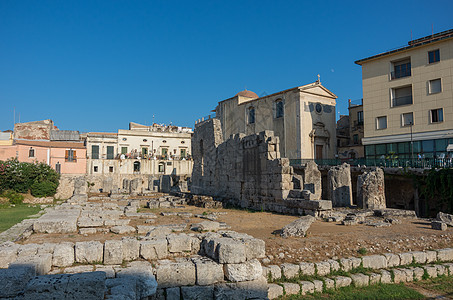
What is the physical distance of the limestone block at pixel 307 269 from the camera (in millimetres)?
6355

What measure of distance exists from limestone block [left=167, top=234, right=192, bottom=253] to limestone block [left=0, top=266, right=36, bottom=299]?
8.44ft

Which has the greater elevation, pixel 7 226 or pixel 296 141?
pixel 296 141

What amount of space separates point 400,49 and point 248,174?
18.7 m

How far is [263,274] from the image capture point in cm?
608

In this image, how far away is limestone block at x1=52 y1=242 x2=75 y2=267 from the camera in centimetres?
550

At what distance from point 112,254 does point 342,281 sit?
439 cm

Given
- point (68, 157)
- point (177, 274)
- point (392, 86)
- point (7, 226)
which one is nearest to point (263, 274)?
point (177, 274)

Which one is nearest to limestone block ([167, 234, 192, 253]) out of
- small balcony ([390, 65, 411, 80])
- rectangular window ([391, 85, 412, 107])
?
rectangular window ([391, 85, 412, 107])

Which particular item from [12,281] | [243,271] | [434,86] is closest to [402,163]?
[434,86]

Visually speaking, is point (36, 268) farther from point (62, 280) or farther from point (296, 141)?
point (296, 141)

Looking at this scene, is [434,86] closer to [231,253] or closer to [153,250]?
[231,253]

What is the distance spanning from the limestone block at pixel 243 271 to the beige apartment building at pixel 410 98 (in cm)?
2329

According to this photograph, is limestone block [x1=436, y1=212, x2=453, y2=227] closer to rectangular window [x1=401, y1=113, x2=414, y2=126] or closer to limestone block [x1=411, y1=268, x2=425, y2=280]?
limestone block [x1=411, y1=268, x2=425, y2=280]

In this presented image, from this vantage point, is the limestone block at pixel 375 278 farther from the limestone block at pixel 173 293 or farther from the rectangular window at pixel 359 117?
the rectangular window at pixel 359 117
